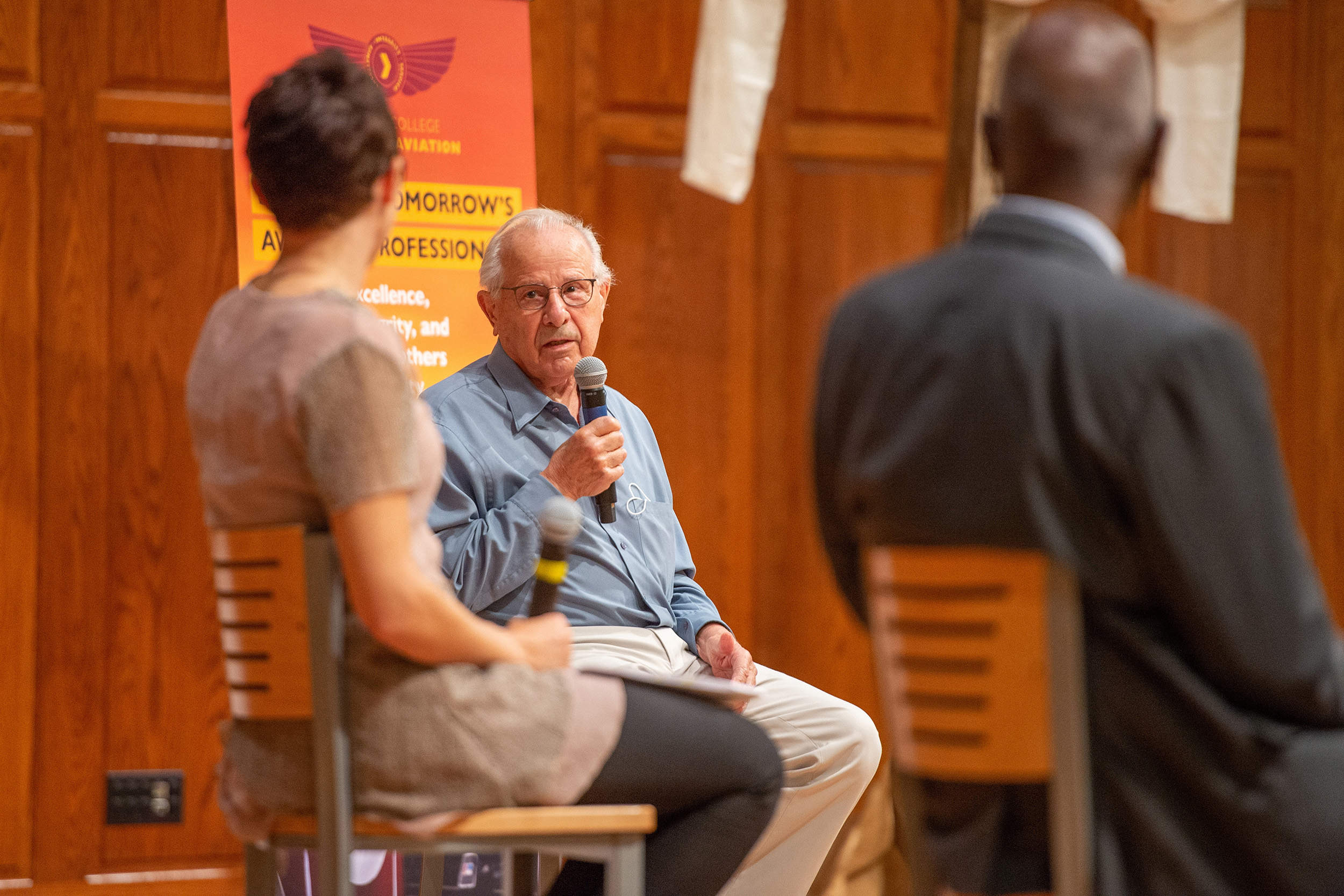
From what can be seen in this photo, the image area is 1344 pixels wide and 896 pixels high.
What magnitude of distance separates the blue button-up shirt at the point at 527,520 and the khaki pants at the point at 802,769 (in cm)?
8

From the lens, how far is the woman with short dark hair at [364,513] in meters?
1.39

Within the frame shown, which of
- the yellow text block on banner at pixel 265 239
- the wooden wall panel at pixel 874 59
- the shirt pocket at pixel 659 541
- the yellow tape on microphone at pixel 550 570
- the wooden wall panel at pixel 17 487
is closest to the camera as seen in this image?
the yellow tape on microphone at pixel 550 570

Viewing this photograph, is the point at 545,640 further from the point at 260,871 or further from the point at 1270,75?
the point at 1270,75

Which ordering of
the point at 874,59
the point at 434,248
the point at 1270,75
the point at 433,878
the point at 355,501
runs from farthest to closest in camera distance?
the point at 1270,75, the point at 874,59, the point at 434,248, the point at 433,878, the point at 355,501

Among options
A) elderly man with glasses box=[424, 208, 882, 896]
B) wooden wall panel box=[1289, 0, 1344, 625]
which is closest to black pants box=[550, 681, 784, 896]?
elderly man with glasses box=[424, 208, 882, 896]

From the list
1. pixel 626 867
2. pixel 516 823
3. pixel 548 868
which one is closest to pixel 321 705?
pixel 516 823

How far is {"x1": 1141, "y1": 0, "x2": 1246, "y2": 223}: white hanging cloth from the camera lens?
2479mm

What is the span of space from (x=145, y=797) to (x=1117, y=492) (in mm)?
3007

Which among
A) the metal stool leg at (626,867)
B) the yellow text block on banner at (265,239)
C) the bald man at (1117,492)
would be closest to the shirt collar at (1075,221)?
the bald man at (1117,492)

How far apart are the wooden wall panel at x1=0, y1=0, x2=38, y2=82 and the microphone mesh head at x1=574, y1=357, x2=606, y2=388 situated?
2045mm

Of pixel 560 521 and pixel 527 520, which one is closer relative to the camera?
pixel 560 521

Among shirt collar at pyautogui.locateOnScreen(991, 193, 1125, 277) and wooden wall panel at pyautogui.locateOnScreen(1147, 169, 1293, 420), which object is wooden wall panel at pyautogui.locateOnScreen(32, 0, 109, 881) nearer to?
shirt collar at pyautogui.locateOnScreen(991, 193, 1125, 277)

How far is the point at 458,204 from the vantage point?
10.5ft

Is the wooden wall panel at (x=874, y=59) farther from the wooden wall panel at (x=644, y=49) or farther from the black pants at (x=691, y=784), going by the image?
the black pants at (x=691, y=784)
